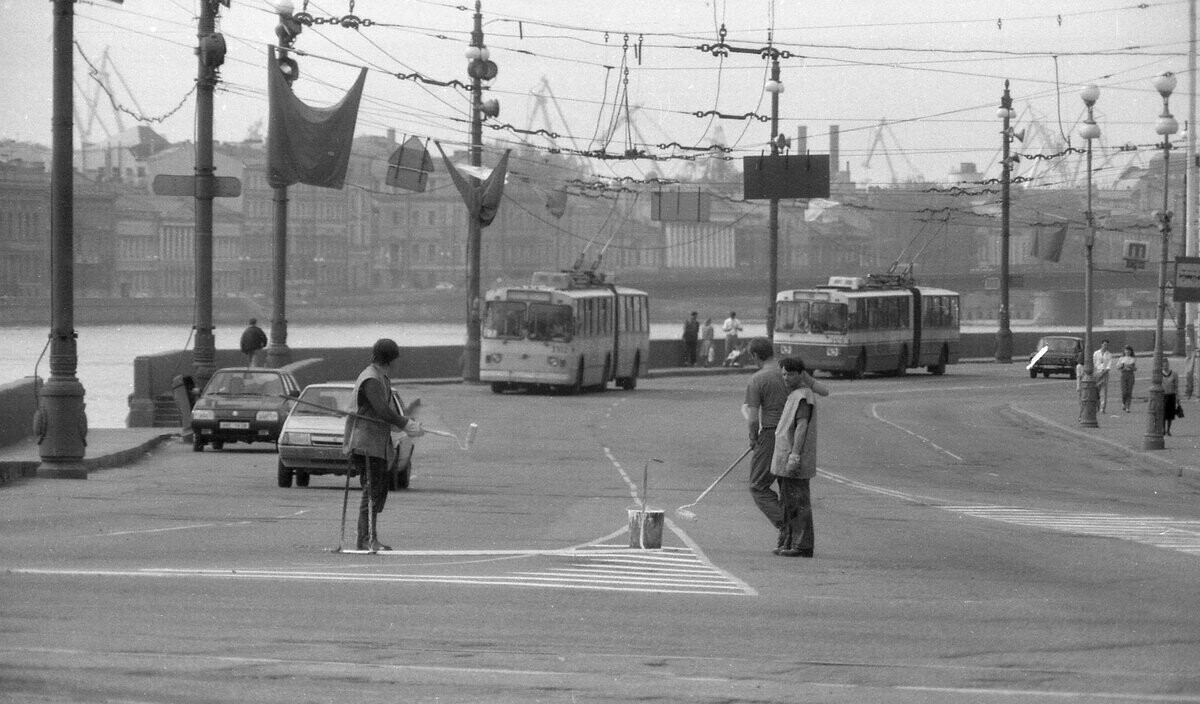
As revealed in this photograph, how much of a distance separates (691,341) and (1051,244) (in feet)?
44.9

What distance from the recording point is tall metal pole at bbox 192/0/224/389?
30.0 metres

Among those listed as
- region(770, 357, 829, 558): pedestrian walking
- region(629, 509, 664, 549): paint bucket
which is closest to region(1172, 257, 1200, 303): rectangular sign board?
region(770, 357, 829, 558): pedestrian walking

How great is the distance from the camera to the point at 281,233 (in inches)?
1481

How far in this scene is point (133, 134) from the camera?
61531mm

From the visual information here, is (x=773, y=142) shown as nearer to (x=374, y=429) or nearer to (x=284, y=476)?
(x=284, y=476)

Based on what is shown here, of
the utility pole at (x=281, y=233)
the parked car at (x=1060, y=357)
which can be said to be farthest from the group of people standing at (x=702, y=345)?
the utility pole at (x=281, y=233)

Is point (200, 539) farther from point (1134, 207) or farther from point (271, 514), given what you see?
point (1134, 207)

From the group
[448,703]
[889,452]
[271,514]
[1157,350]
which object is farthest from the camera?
[1157,350]

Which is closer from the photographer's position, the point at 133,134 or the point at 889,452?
the point at 889,452

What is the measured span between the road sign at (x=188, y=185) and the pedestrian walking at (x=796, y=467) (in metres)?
16.5

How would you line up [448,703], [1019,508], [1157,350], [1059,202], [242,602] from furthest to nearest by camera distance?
[1059,202] < [1157,350] < [1019,508] < [242,602] < [448,703]

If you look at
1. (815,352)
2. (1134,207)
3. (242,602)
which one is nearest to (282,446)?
(242,602)

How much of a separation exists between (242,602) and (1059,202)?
11657cm

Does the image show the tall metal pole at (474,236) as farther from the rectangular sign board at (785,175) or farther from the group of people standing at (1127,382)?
the group of people standing at (1127,382)
